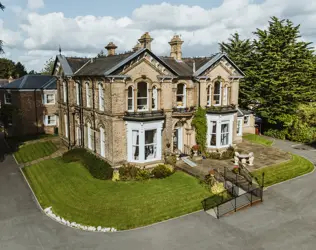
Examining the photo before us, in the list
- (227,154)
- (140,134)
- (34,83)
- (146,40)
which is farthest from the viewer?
(34,83)

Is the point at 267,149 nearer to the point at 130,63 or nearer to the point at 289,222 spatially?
the point at 289,222

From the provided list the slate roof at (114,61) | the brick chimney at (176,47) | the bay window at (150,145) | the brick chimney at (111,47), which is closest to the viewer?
the bay window at (150,145)

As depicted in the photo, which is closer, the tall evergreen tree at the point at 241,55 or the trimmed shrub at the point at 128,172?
the trimmed shrub at the point at 128,172

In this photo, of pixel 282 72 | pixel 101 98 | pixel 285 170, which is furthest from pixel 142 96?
pixel 282 72

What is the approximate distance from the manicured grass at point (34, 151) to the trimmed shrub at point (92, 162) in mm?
3888

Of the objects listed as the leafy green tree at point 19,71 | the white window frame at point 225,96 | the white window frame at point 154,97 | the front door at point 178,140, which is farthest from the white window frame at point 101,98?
the leafy green tree at point 19,71

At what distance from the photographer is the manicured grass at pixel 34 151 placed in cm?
2705

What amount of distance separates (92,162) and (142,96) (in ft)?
22.6

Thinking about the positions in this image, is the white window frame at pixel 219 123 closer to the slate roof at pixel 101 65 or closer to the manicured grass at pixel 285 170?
the manicured grass at pixel 285 170

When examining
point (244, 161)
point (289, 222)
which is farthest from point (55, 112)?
point (289, 222)

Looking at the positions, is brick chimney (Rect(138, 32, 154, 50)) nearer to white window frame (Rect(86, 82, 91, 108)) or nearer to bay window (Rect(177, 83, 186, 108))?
bay window (Rect(177, 83, 186, 108))

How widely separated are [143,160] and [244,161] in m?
Answer: 8.80

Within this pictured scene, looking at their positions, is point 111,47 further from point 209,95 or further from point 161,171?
point 161,171

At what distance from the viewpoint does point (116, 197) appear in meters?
17.5
